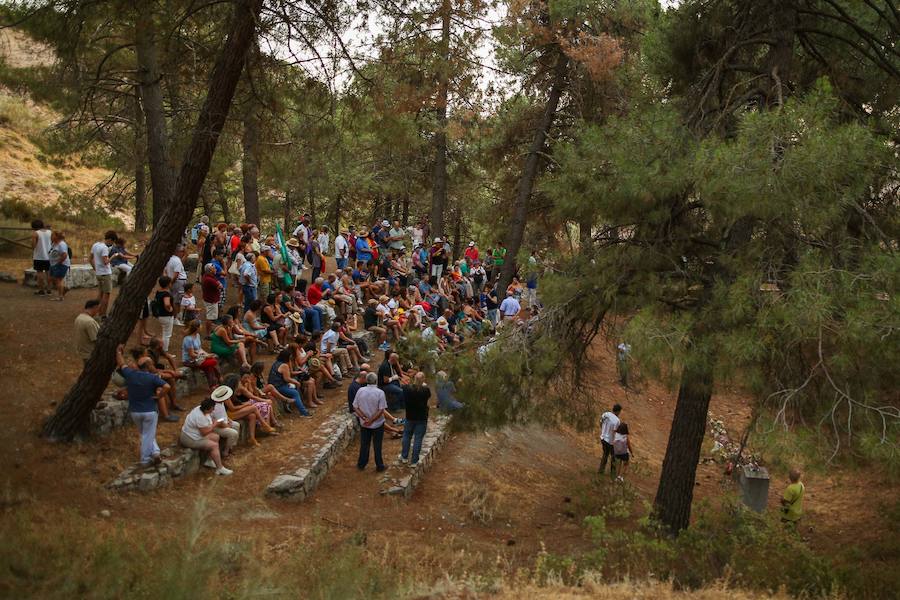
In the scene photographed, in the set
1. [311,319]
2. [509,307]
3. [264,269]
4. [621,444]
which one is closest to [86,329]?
[264,269]

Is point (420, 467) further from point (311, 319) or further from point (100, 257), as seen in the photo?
point (100, 257)

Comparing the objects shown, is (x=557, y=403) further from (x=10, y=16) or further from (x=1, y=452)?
(x=10, y=16)

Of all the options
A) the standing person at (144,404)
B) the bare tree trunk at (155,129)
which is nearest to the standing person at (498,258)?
the bare tree trunk at (155,129)

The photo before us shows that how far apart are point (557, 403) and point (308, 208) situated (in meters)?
33.5

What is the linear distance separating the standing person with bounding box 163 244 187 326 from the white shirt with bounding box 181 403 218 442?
401 cm

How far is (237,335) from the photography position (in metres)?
12.0

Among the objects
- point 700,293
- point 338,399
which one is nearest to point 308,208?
point 338,399

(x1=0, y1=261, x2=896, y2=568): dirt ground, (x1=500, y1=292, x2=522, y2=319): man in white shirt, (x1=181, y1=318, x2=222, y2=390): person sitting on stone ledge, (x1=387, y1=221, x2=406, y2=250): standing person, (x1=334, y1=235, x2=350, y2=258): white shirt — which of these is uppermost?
(x1=387, y1=221, x2=406, y2=250): standing person

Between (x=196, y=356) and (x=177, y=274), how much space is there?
235cm

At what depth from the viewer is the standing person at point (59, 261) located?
12.8 metres

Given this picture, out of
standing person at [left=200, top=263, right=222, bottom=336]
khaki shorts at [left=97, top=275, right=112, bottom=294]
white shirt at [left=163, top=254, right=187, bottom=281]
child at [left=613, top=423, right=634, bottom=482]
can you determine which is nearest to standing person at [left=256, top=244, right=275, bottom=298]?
standing person at [left=200, top=263, right=222, bottom=336]

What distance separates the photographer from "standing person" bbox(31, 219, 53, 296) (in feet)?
42.4

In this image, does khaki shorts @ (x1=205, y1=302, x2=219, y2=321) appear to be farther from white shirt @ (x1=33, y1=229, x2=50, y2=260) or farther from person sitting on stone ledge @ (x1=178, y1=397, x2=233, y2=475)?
person sitting on stone ledge @ (x1=178, y1=397, x2=233, y2=475)

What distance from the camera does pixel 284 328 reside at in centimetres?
1327
